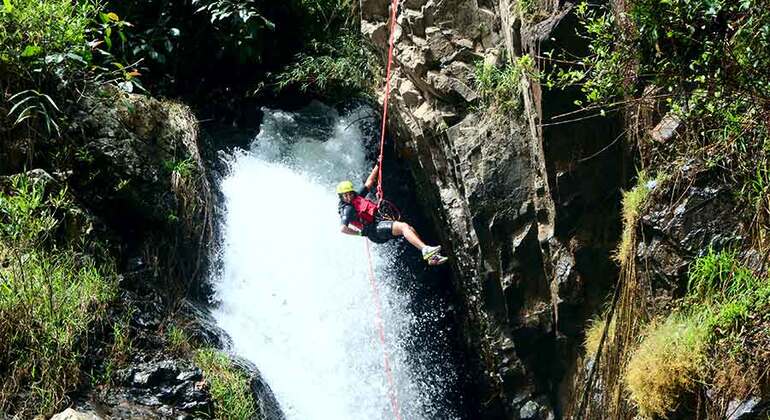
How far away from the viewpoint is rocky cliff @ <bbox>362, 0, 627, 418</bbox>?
18.9 feet

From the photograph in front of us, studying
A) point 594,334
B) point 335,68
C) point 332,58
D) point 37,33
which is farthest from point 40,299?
point 332,58

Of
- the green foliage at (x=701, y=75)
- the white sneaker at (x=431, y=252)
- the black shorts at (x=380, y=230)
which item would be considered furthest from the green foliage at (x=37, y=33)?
the green foliage at (x=701, y=75)

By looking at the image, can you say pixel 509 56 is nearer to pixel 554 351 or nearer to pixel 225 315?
pixel 554 351

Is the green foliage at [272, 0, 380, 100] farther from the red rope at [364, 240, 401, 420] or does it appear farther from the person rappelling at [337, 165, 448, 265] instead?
the person rappelling at [337, 165, 448, 265]

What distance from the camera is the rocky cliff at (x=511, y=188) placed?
18.9 feet

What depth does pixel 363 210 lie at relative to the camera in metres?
7.12

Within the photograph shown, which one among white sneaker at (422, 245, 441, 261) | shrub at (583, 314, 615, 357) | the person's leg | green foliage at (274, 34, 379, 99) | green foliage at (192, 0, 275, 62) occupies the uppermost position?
green foliage at (192, 0, 275, 62)

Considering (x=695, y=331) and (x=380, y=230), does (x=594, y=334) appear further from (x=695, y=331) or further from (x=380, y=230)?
(x=380, y=230)

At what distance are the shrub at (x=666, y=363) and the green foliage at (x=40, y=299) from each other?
4.11 meters

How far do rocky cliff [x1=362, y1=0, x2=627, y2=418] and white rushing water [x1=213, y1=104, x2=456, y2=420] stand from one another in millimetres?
952

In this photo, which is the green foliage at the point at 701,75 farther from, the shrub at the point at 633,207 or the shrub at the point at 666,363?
the shrub at the point at 666,363

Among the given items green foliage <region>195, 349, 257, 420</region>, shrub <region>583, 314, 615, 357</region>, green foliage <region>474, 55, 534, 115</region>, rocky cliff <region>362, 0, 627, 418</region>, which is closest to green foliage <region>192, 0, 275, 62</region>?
rocky cliff <region>362, 0, 627, 418</region>

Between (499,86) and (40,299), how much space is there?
14.1ft

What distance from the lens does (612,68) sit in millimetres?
4836
